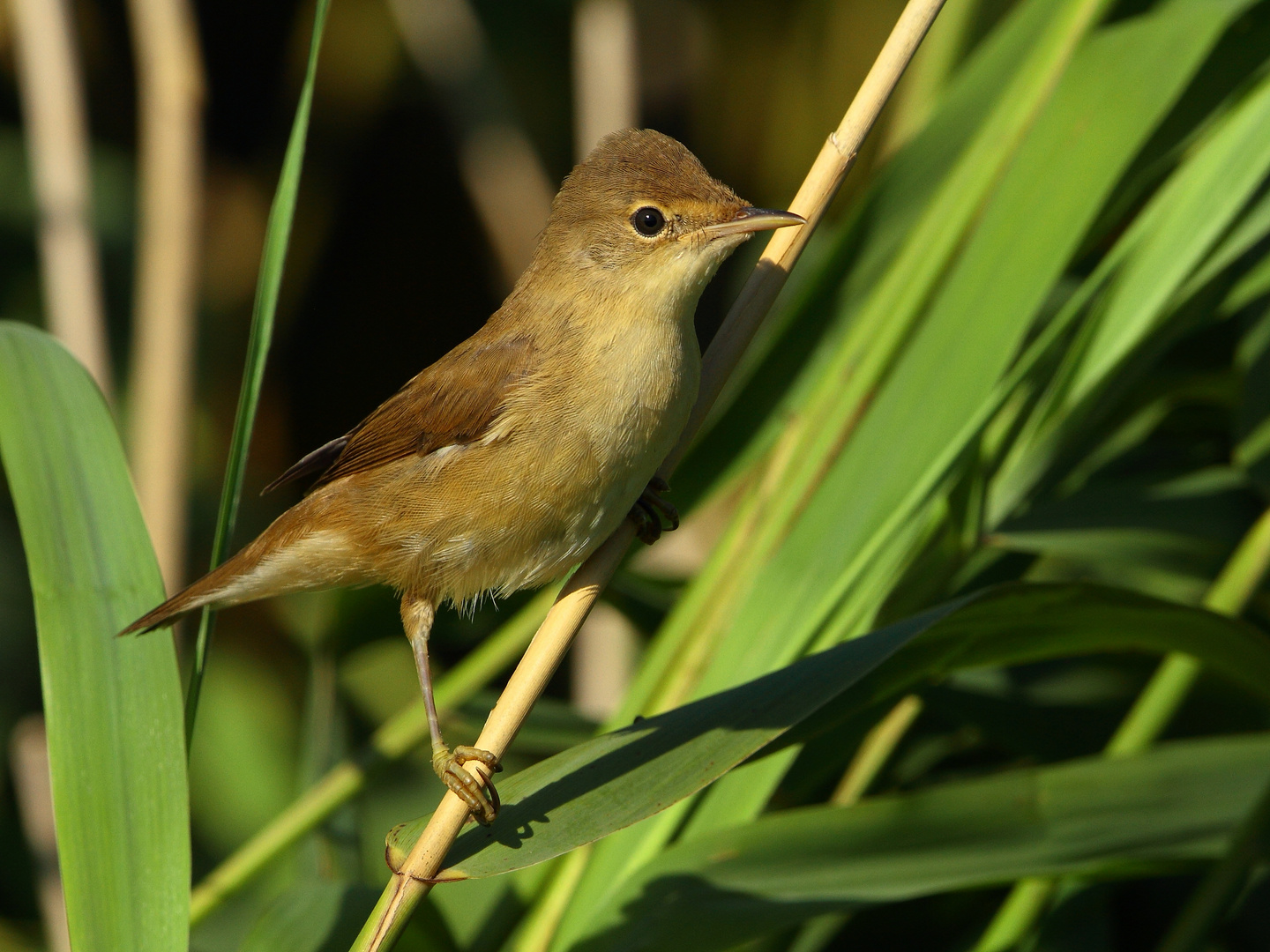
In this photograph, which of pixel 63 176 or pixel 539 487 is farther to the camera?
pixel 63 176

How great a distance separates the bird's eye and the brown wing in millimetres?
242

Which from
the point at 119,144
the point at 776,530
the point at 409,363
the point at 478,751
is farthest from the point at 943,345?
the point at 119,144

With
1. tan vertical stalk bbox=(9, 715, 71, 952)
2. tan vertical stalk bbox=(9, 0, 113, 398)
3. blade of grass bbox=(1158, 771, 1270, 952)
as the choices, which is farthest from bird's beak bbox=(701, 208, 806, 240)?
tan vertical stalk bbox=(9, 715, 71, 952)

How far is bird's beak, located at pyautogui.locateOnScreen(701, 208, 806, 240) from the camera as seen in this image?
1.49 metres

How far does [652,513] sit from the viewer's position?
1.78 metres

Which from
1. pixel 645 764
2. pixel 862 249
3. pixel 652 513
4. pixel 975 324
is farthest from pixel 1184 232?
pixel 645 764

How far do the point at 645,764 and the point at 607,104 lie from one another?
2292mm

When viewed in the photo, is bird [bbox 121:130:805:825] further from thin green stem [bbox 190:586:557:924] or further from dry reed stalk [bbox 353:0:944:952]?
thin green stem [bbox 190:586:557:924]

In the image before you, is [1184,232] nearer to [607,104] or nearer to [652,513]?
[652,513]

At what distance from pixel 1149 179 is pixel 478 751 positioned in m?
1.43

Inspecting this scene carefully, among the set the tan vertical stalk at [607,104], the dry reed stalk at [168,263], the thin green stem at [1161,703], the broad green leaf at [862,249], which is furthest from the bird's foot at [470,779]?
the tan vertical stalk at [607,104]

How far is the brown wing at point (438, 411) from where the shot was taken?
67.9 inches

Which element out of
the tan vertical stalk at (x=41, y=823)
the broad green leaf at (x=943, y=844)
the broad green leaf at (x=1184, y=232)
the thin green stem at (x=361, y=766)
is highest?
the broad green leaf at (x=1184, y=232)

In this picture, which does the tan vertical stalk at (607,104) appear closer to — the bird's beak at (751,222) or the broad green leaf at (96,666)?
the bird's beak at (751,222)
